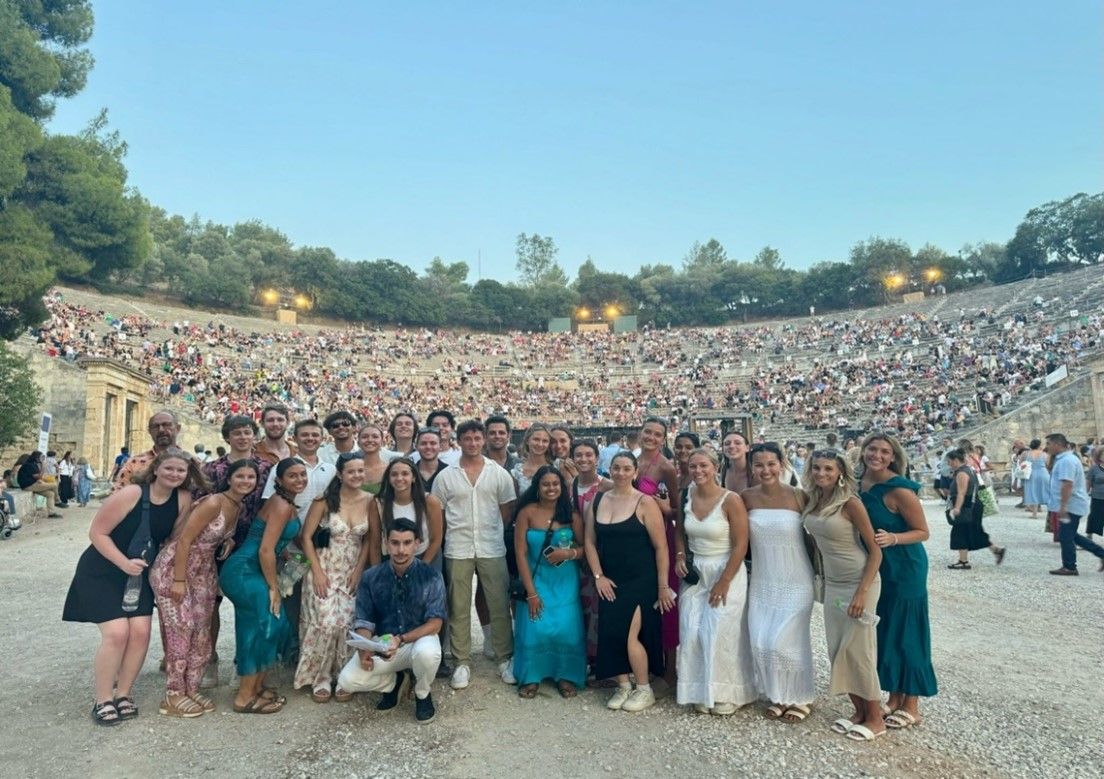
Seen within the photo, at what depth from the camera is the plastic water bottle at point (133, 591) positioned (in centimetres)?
352

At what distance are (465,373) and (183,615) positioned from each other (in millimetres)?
33621

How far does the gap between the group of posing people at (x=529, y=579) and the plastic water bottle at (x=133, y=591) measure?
11 millimetres

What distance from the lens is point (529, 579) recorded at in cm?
387

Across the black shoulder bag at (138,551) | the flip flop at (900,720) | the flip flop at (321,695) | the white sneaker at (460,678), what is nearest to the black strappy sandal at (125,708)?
the black shoulder bag at (138,551)

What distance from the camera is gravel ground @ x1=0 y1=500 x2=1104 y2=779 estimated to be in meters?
2.99

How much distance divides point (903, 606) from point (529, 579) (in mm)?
1999

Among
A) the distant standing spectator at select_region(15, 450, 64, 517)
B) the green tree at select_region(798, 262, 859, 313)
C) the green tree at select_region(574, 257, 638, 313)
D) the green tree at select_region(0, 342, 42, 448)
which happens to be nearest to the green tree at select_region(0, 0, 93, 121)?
the green tree at select_region(0, 342, 42, 448)

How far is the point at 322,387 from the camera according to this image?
97.2 feet

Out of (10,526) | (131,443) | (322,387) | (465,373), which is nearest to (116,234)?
(131,443)

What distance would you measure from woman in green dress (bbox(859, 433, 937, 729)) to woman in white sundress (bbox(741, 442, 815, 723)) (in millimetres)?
370

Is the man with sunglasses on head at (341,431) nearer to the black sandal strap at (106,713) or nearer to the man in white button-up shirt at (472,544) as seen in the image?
the man in white button-up shirt at (472,544)

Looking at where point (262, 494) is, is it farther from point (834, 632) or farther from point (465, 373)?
point (465, 373)

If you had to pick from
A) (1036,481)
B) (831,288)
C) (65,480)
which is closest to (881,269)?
(831,288)

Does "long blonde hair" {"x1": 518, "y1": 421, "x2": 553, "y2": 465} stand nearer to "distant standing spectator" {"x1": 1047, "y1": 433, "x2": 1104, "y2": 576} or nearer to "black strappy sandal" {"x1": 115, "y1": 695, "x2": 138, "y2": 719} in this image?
"black strappy sandal" {"x1": 115, "y1": 695, "x2": 138, "y2": 719}
